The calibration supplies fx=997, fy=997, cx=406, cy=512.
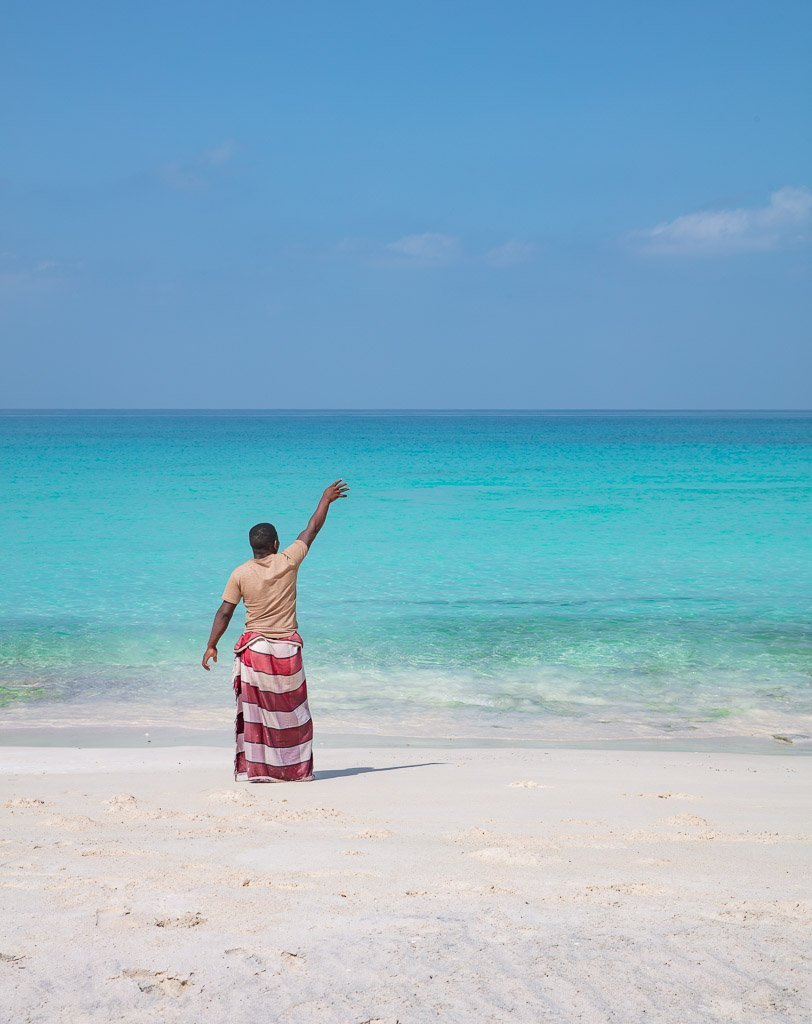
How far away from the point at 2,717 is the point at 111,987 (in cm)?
549

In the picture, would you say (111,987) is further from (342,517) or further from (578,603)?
(342,517)

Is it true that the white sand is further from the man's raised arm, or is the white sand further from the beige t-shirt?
the man's raised arm

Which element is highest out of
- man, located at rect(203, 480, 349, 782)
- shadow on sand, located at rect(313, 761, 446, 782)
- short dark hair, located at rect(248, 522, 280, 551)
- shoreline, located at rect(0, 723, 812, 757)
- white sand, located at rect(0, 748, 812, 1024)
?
short dark hair, located at rect(248, 522, 280, 551)

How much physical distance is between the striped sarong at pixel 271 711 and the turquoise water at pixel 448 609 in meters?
2.11

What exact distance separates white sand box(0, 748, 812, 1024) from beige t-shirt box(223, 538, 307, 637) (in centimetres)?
91

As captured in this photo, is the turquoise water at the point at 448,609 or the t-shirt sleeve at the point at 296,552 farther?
the turquoise water at the point at 448,609

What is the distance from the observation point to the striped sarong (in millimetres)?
5547

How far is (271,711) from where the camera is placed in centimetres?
560

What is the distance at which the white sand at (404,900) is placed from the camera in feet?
9.72

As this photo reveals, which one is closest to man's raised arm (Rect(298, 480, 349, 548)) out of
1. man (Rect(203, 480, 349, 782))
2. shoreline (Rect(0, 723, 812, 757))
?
man (Rect(203, 480, 349, 782))

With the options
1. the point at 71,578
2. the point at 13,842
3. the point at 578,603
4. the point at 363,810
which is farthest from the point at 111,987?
the point at 71,578

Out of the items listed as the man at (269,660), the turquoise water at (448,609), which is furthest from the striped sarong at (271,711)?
the turquoise water at (448,609)

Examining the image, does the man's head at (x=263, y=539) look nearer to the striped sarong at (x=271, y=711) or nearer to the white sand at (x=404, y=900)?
the striped sarong at (x=271, y=711)

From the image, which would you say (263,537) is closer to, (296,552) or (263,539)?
(263,539)
